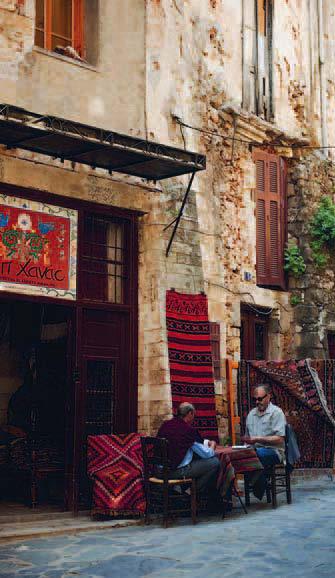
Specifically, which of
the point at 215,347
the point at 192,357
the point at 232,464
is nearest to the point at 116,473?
the point at 232,464

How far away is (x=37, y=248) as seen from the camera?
1086 cm

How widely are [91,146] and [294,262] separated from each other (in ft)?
21.0

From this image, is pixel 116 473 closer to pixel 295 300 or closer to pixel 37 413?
pixel 37 413

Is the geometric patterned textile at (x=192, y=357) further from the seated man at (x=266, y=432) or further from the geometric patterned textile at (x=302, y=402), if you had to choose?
the geometric patterned textile at (x=302, y=402)

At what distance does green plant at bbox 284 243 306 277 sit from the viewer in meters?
15.8

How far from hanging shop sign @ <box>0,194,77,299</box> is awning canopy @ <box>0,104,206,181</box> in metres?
0.70

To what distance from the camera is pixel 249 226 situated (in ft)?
49.9

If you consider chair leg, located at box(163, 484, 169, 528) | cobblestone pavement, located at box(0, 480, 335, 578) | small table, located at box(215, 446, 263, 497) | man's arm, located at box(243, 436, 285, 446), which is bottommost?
cobblestone pavement, located at box(0, 480, 335, 578)

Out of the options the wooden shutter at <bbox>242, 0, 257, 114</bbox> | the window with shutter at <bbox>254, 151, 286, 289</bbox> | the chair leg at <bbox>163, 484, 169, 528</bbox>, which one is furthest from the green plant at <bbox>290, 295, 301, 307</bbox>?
the chair leg at <bbox>163, 484, 169, 528</bbox>

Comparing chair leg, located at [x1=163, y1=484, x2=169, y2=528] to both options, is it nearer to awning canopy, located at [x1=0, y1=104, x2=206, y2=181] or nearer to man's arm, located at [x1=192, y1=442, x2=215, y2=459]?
man's arm, located at [x1=192, y1=442, x2=215, y2=459]

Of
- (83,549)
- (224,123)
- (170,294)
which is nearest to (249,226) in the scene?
(224,123)

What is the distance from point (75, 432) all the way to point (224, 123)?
6.11 metres

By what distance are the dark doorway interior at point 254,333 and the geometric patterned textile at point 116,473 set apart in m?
4.62

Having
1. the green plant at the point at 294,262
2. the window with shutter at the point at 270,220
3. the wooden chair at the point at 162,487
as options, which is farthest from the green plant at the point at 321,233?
the wooden chair at the point at 162,487
